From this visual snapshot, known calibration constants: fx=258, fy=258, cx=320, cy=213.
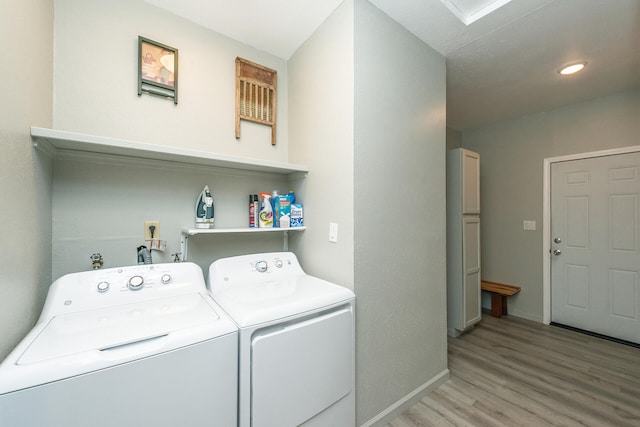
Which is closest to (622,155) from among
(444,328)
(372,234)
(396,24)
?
(444,328)

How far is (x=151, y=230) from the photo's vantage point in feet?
4.89

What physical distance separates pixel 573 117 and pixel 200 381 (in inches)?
163

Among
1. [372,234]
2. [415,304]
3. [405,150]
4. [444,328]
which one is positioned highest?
[405,150]

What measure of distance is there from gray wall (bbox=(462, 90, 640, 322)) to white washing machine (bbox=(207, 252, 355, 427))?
9.89 ft

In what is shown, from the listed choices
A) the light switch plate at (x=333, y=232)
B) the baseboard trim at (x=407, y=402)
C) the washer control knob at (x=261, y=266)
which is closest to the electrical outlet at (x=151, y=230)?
the washer control knob at (x=261, y=266)

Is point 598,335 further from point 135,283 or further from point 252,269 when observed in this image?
point 135,283

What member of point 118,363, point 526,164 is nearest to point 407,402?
point 118,363

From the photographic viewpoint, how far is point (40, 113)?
43.9 inches

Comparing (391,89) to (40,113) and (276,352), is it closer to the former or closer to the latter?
(276,352)

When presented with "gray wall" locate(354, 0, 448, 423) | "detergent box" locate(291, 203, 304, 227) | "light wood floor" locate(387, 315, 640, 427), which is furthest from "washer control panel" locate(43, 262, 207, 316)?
"light wood floor" locate(387, 315, 640, 427)

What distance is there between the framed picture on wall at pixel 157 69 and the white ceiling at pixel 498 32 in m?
0.26

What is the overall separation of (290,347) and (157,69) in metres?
1.68

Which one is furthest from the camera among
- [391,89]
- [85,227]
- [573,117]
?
[573,117]

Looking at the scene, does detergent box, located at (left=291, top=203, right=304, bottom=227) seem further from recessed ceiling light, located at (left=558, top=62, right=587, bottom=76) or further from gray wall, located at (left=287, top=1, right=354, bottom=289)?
recessed ceiling light, located at (left=558, top=62, right=587, bottom=76)
